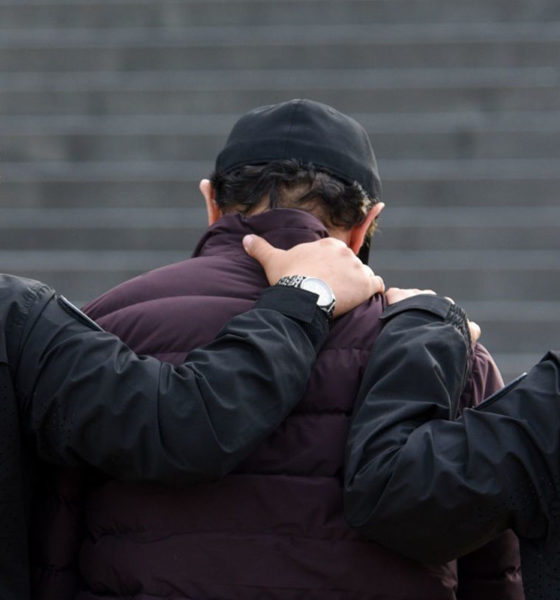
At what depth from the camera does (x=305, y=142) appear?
2.15 metres

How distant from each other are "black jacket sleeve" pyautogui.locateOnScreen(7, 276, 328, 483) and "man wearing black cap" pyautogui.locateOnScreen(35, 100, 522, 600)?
0.10 meters

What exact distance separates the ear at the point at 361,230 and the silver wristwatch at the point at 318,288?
221 mm

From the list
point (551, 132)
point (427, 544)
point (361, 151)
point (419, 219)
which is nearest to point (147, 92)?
point (419, 219)

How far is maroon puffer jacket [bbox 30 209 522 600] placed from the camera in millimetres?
1929

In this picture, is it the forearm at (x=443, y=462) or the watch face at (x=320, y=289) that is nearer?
the forearm at (x=443, y=462)

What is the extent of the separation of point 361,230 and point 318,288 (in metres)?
0.25

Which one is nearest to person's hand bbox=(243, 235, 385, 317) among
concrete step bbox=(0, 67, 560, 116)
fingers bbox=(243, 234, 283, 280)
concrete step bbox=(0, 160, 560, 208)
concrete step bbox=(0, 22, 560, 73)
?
fingers bbox=(243, 234, 283, 280)

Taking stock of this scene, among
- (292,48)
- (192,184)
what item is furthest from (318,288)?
(292,48)

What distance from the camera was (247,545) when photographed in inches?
76.0

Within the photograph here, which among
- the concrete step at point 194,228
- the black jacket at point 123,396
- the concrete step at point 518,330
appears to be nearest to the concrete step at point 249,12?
the concrete step at point 194,228

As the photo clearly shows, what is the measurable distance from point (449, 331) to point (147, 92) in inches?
204

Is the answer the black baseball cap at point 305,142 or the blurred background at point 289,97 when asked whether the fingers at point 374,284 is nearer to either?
the black baseball cap at point 305,142

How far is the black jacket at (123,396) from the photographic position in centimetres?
185

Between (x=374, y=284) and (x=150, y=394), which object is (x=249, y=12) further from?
(x=150, y=394)
